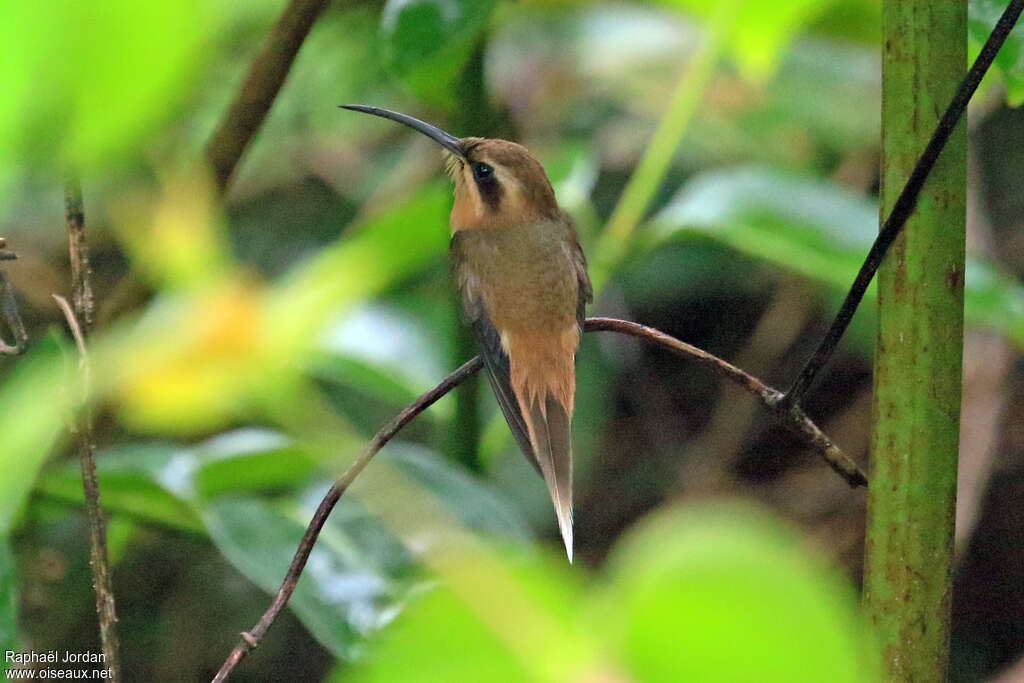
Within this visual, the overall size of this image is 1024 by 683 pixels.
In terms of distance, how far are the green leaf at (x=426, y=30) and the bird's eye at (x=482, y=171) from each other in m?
0.31

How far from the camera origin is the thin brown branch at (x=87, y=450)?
98cm

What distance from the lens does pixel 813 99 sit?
308cm

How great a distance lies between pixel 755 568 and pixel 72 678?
1702 mm

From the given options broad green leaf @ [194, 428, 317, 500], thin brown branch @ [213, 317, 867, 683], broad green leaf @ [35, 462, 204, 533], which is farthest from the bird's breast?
thin brown branch @ [213, 317, 867, 683]

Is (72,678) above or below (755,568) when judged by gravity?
below

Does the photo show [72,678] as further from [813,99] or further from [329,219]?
[813,99]

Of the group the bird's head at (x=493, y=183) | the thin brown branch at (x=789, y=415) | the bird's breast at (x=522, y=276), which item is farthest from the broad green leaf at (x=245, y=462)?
the thin brown branch at (x=789, y=415)

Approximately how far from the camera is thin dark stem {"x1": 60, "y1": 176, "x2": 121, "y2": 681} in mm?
975

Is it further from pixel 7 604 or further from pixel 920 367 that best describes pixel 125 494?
pixel 920 367

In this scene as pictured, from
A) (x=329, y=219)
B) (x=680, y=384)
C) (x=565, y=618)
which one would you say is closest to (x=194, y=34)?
(x=565, y=618)

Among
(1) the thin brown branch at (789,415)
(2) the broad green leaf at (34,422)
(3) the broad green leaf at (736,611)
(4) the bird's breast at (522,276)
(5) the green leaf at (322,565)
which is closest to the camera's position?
(3) the broad green leaf at (736,611)

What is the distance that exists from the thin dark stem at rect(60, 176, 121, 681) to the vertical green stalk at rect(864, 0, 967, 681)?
26.4 inches

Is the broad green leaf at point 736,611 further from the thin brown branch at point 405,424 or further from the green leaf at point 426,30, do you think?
the green leaf at point 426,30

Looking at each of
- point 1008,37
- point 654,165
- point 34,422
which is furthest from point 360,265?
point 1008,37
